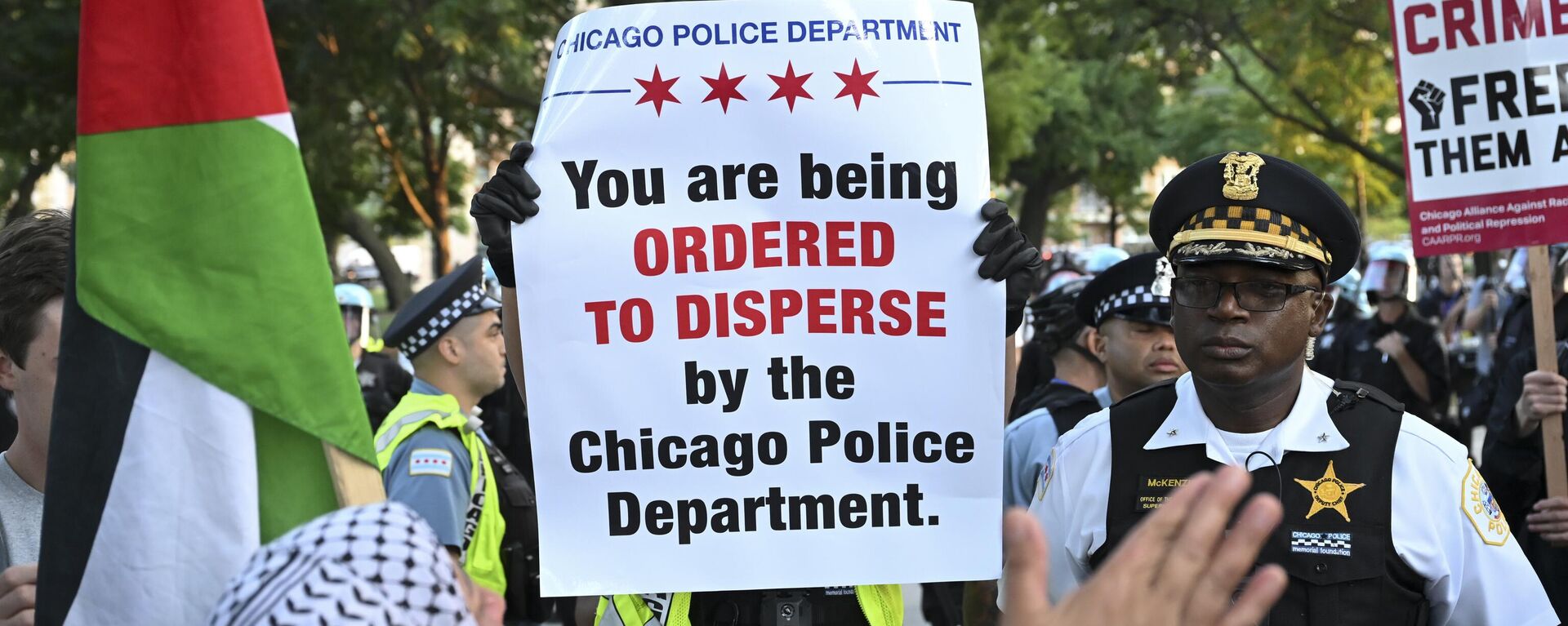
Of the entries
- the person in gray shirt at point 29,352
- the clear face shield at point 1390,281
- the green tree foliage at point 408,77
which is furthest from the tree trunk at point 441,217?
the person in gray shirt at point 29,352

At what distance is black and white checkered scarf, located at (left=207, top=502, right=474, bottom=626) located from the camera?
181 centimetres

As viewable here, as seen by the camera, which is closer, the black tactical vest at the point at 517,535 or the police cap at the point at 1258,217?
the police cap at the point at 1258,217

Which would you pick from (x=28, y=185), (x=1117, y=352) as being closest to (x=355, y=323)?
(x=1117, y=352)

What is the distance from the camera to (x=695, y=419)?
3379 millimetres

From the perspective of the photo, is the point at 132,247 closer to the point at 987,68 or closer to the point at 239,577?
the point at 239,577

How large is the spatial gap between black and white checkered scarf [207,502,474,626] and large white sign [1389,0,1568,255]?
4870 mm

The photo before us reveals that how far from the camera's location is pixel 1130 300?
538 cm

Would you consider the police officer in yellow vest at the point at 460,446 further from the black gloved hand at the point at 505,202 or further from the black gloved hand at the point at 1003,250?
the black gloved hand at the point at 1003,250

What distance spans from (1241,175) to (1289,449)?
613 millimetres

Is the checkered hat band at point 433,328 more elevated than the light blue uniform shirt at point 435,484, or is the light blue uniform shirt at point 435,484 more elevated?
the checkered hat band at point 433,328

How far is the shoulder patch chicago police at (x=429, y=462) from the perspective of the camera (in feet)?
15.9

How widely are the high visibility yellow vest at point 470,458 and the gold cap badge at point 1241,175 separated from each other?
2752 mm

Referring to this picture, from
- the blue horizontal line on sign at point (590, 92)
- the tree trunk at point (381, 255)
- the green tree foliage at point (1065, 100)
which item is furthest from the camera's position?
the tree trunk at point (381, 255)

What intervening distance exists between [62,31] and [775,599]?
15369 millimetres
